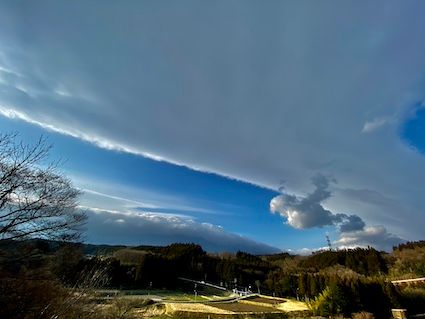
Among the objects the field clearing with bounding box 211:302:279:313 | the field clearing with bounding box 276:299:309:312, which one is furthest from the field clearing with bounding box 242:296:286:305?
the field clearing with bounding box 211:302:279:313

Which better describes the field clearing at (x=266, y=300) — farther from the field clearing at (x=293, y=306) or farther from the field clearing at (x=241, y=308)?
the field clearing at (x=241, y=308)

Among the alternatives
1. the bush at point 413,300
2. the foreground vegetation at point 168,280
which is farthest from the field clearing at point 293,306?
the bush at point 413,300

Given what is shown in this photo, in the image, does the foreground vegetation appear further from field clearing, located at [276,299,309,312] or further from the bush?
field clearing, located at [276,299,309,312]

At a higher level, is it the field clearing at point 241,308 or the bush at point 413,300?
the bush at point 413,300

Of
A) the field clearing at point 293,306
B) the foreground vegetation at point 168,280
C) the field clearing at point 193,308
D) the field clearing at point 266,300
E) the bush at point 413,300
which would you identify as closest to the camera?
the foreground vegetation at point 168,280

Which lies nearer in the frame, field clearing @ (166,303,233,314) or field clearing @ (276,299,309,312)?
field clearing @ (166,303,233,314)

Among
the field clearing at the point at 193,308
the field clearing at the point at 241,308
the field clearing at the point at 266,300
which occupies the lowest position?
the field clearing at the point at 193,308

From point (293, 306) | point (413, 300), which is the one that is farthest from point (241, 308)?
point (413, 300)

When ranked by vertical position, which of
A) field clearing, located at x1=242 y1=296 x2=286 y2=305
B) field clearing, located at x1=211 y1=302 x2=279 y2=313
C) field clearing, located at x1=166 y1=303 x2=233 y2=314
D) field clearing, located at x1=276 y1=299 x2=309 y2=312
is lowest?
field clearing, located at x1=166 y1=303 x2=233 y2=314

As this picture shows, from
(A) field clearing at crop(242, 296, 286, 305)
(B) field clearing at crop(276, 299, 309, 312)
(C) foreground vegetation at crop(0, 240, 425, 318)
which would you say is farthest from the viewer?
(A) field clearing at crop(242, 296, 286, 305)

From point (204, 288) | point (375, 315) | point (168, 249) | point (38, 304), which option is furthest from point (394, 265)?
point (38, 304)

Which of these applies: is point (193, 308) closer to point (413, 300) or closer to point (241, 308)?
point (241, 308)

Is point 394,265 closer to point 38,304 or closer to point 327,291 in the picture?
point 327,291

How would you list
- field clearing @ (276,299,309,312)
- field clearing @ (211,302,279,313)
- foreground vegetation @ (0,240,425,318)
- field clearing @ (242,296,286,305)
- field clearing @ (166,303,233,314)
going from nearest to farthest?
foreground vegetation @ (0,240,425,318) < field clearing @ (166,303,233,314) < field clearing @ (211,302,279,313) < field clearing @ (276,299,309,312) < field clearing @ (242,296,286,305)
